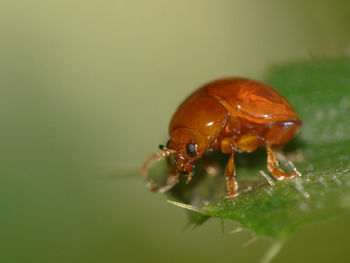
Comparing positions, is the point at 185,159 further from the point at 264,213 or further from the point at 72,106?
the point at 72,106

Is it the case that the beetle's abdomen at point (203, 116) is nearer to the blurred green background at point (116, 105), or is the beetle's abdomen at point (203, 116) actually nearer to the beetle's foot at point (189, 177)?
the beetle's foot at point (189, 177)

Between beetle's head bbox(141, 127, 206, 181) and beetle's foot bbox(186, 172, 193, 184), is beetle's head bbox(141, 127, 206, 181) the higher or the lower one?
the higher one

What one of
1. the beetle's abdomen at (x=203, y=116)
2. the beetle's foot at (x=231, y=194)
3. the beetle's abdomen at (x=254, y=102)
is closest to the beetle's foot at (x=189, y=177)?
the beetle's abdomen at (x=203, y=116)

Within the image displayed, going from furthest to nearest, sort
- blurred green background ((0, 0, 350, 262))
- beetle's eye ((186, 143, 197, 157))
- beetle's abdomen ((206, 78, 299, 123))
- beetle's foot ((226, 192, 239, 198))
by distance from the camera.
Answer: blurred green background ((0, 0, 350, 262)) → beetle's abdomen ((206, 78, 299, 123)) → beetle's eye ((186, 143, 197, 157)) → beetle's foot ((226, 192, 239, 198))

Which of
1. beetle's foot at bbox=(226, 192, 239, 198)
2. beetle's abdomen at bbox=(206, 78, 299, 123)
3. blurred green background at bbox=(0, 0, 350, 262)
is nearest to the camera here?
beetle's foot at bbox=(226, 192, 239, 198)

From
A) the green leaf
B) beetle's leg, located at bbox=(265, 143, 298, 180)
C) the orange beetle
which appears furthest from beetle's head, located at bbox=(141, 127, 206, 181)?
beetle's leg, located at bbox=(265, 143, 298, 180)

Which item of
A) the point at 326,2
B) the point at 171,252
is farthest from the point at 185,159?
the point at 326,2

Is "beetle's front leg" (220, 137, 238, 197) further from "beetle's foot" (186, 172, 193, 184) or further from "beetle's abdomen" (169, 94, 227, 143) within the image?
"beetle's foot" (186, 172, 193, 184)
